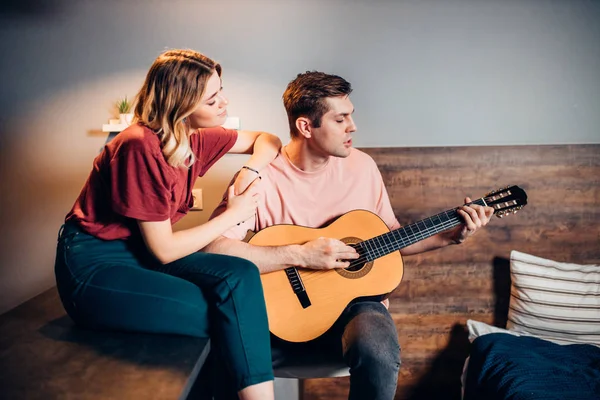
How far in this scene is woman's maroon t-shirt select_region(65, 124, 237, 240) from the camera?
1.13 meters

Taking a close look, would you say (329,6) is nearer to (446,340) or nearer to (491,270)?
(491,270)

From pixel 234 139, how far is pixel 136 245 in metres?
0.51

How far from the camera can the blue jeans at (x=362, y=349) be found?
1320 mm

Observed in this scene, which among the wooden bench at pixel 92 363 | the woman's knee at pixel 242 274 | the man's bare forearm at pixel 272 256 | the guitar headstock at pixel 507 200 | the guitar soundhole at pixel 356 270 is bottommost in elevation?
the wooden bench at pixel 92 363

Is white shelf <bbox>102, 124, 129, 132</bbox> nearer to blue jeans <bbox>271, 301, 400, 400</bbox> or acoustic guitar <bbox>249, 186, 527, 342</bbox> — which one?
acoustic guitar <bbox>249, 186, 527, 342</bbox>

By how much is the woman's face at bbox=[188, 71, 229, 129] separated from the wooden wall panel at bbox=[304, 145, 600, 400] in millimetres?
877

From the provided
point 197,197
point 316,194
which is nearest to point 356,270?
point 316,194

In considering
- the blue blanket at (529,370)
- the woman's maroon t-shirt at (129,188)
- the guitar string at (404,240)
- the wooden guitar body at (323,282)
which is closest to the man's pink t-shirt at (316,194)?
the wooden guitar body at (323,282)

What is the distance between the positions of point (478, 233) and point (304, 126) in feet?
2.99

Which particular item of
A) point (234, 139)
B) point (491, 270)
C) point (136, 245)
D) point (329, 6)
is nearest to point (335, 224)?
point (234, 139)

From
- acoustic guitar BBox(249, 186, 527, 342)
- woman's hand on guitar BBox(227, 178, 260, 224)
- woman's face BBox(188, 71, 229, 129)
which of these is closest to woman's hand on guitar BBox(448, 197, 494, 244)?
acoustic guitar BBox(249, 186, 527, 342)

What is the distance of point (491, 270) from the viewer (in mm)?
2035

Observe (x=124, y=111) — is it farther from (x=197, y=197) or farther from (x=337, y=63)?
(x=337, y=63)

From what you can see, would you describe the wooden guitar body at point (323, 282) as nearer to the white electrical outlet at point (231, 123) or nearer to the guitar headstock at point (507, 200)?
the guitar headstock at point (507, 200)
